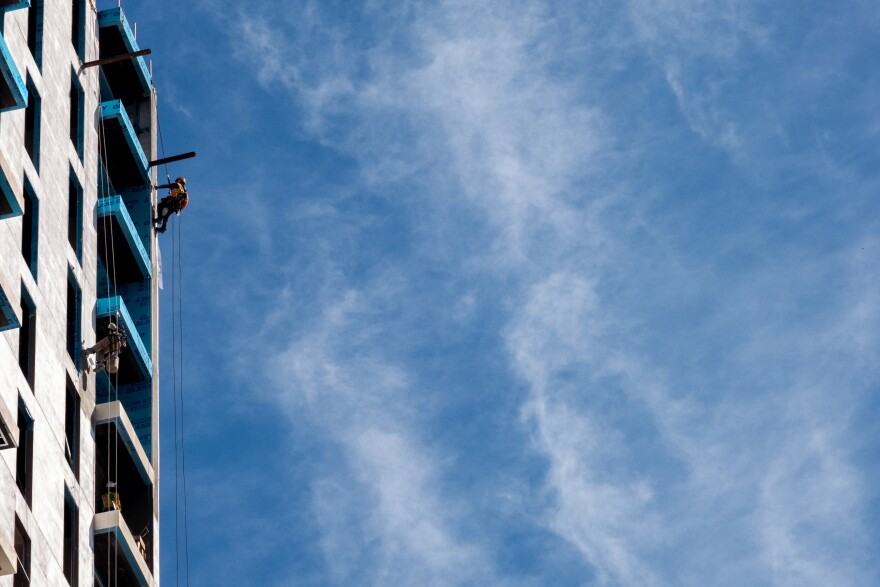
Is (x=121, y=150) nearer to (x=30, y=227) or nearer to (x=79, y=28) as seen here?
(x=79, y=28)

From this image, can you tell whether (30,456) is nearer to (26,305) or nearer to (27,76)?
(26,305)

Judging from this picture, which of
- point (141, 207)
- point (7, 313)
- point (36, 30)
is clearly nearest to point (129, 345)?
point (141, 207)

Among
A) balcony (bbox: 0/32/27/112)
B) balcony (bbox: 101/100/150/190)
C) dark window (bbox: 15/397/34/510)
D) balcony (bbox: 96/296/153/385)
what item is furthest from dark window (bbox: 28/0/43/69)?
dark window (bbox: 15/397/34/510)

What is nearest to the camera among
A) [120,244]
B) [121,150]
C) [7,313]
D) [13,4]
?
[7,313]

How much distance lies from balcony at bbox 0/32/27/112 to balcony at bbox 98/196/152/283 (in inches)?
504

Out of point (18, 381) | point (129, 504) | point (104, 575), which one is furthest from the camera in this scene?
point (129, 504)

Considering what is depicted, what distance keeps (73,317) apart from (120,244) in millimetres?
7331

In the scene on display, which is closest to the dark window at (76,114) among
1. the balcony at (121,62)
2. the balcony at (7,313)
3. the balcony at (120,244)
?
the balcony at (120,244)

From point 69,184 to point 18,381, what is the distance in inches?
445

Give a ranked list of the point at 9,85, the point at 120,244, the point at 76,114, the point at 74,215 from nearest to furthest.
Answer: the point at 9,85 → the point at 74,215 → the point at 76,114 → the point at 120,244

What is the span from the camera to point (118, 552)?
58719 mm

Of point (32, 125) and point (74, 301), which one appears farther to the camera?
point (74, 301)

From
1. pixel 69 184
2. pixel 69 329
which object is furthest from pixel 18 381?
pixel 69 184

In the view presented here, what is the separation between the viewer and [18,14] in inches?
2322
